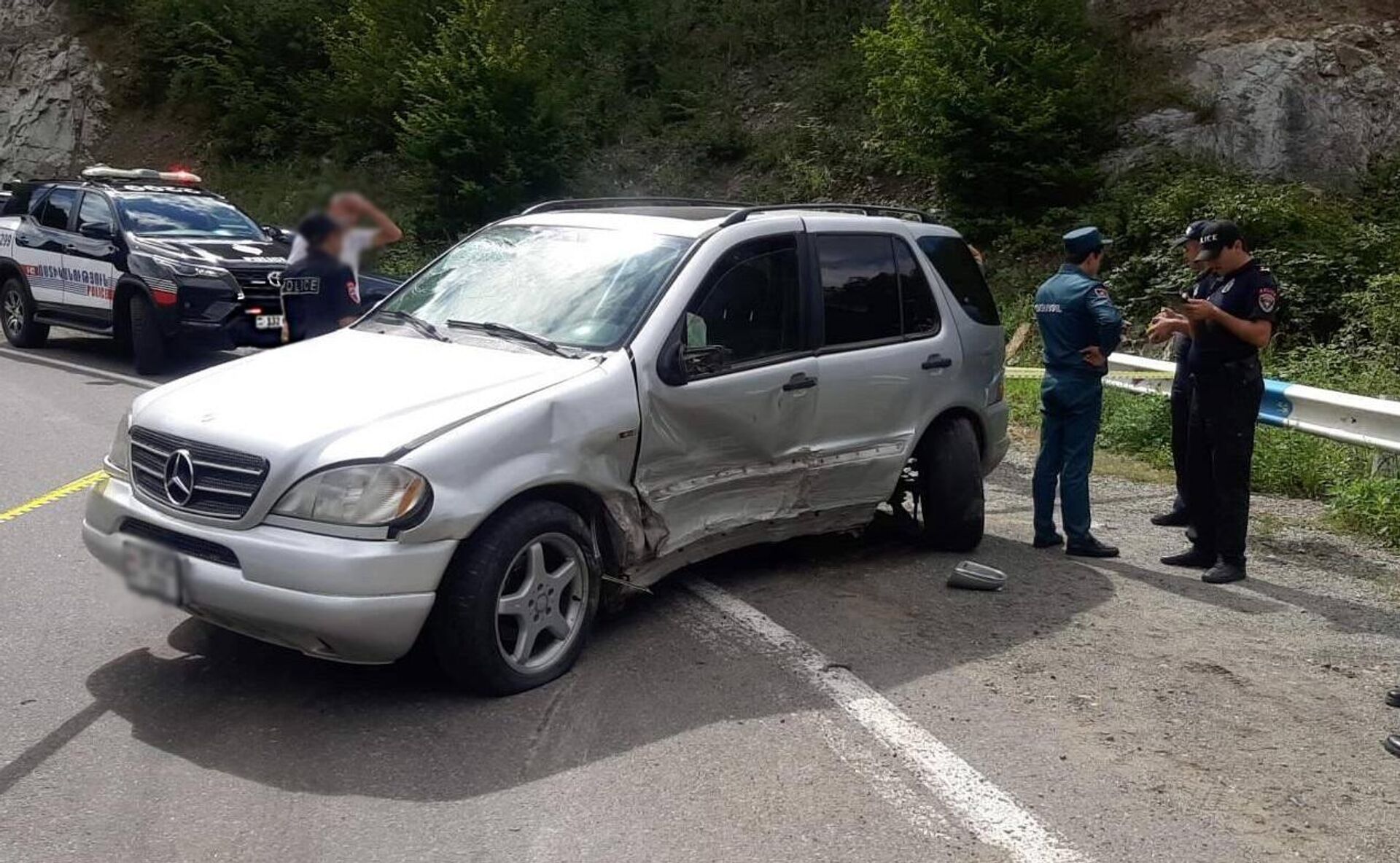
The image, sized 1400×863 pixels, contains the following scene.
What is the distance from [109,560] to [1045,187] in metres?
13.9

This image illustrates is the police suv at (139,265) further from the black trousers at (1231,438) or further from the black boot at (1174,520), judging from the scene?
the black trousers at (1231,438)

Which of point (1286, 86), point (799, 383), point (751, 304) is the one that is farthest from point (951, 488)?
point (1286, 86)

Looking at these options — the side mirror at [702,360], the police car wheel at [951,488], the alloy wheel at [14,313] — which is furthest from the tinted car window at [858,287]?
the alloy wheel at [14,313]

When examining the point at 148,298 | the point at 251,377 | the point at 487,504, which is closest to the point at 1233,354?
the point at 487,504

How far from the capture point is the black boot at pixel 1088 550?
7219mm

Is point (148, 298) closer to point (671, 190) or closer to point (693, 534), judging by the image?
point (693, 534)

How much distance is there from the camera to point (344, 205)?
5520 millimetres

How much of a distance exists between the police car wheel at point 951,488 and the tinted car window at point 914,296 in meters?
0.56

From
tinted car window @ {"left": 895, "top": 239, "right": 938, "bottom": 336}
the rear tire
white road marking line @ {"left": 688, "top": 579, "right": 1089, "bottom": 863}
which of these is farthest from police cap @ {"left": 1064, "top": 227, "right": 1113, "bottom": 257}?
the rear tire

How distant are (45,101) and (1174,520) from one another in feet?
101

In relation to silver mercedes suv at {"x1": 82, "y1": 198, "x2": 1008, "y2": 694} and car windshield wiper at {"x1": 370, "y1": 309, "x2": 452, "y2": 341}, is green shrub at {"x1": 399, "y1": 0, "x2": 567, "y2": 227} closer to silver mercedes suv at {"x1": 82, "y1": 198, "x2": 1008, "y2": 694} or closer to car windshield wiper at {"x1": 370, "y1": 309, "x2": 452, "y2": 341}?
silver mercedes suv at {"x1": 82, "y1": 198, "x2": 1008, "y2": 694}

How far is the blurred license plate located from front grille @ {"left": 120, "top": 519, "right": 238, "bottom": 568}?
5 cm

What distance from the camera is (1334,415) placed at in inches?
324

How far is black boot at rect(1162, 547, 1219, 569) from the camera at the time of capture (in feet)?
23.2
